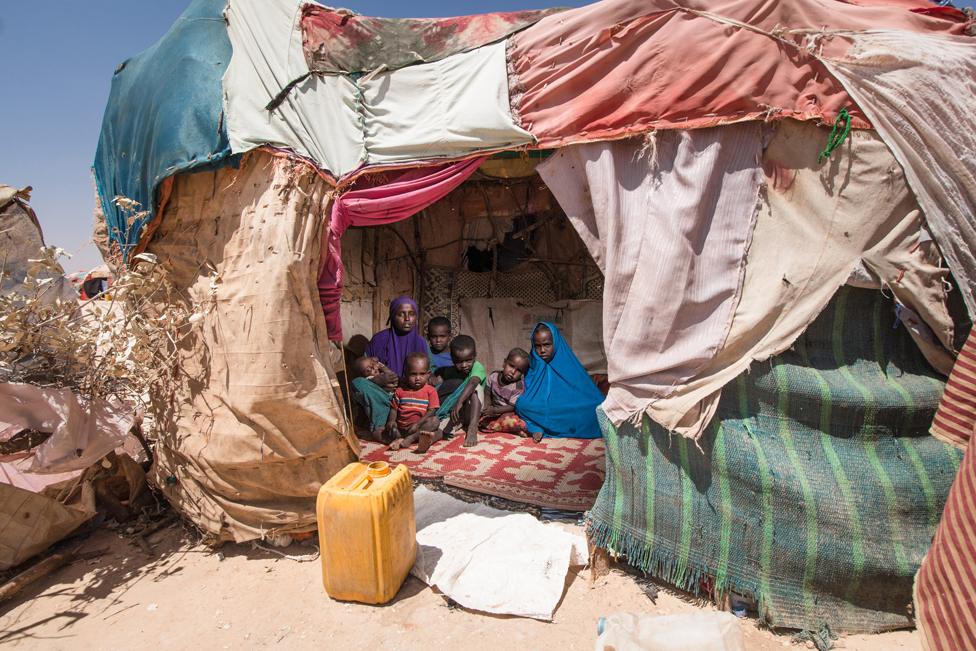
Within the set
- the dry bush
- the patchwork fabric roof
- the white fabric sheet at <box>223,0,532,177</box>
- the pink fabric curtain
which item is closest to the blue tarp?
the patchwork fabric roof

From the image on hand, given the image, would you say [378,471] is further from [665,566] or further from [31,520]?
[31,520]

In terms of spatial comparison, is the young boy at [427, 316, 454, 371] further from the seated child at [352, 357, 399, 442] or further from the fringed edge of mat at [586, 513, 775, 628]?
the fringed edge of mat at [586, 513, 775, 628]

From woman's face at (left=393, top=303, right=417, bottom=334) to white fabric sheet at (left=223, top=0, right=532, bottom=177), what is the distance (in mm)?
2609

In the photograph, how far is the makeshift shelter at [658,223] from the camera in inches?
98.3

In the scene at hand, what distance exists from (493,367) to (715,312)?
4.40 m

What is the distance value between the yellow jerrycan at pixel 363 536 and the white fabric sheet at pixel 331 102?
6.13ft

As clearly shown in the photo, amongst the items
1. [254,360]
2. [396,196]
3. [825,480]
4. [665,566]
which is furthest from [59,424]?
[825,480]

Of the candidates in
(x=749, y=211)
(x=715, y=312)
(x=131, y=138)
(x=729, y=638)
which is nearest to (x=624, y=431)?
(x=715, y=312)

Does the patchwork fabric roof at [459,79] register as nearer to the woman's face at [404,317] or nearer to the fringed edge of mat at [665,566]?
the fringed edge of mat at [665,566]

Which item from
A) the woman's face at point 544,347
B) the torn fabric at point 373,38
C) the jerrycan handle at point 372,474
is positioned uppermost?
the torn fabric at point 373,38

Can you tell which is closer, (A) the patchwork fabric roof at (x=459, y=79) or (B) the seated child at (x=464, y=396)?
(A) the patchwork fabric roof at (x=459, y=79)

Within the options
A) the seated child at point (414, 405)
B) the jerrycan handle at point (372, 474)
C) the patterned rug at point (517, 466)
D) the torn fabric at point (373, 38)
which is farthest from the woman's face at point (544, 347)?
the torn fabric at point (373, 38)

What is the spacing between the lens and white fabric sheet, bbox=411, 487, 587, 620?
9.01 ft

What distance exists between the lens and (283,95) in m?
3.27
